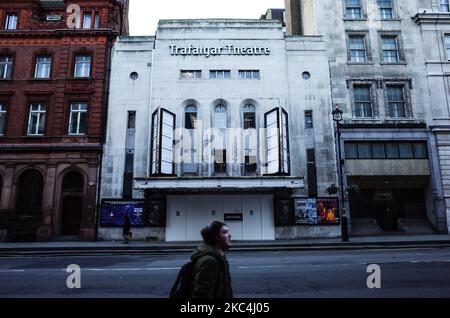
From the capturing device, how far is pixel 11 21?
83.3 ft

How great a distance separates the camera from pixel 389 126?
23.7 m

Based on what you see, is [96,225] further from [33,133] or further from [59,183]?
[33,133]

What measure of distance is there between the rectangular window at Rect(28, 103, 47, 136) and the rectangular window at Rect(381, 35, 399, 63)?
25.8 m

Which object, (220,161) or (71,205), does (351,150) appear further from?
(71,205)

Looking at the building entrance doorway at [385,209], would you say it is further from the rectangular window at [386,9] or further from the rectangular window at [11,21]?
the rectangular window at [11,21]

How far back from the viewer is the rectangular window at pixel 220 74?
24375 millimetres

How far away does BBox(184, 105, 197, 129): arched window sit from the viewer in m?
23.6

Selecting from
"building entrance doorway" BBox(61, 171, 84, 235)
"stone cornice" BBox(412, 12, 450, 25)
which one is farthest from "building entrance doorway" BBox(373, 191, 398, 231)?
"building entrance doorway" BBox(61, 171, 84, 235)

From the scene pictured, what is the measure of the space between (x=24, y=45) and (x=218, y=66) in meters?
14.5

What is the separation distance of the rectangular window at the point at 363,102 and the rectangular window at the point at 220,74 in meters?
9.55

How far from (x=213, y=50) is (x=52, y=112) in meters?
12.4

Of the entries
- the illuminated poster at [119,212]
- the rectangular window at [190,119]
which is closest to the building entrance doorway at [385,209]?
the rectangular window at [190,119]
